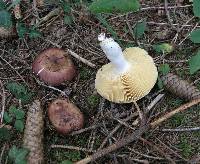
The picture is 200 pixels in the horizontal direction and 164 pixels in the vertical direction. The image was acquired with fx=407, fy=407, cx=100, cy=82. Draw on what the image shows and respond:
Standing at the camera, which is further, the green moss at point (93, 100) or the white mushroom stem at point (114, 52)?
the green moss at point (93, 100)

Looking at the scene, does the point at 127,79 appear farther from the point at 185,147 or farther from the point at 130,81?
the point at 185,147

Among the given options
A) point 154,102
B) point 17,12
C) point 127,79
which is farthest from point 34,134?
point 17,12

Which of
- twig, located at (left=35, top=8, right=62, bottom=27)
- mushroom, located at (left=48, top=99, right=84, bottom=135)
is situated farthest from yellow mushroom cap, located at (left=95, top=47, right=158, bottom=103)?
twig, located at (left=35, top=8, right=62, bottom=27)

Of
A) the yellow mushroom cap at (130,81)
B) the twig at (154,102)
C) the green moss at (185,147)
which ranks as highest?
the yellow mushroom cap at (130,81)

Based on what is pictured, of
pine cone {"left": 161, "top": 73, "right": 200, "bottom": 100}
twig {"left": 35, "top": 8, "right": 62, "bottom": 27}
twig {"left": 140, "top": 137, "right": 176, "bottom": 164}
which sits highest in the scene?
twig {"left": 35, "top": 8, "right": 62, "bottom": 27}

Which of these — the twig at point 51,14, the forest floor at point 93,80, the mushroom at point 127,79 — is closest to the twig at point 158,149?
the forest floor at point 93,80

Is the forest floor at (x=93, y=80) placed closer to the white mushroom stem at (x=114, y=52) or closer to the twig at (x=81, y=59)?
the twig at (x=81, y=59)

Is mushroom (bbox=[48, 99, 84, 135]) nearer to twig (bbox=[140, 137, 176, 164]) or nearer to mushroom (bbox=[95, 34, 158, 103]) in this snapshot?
mushroom (bbox=[95, 34, 158, 103])
